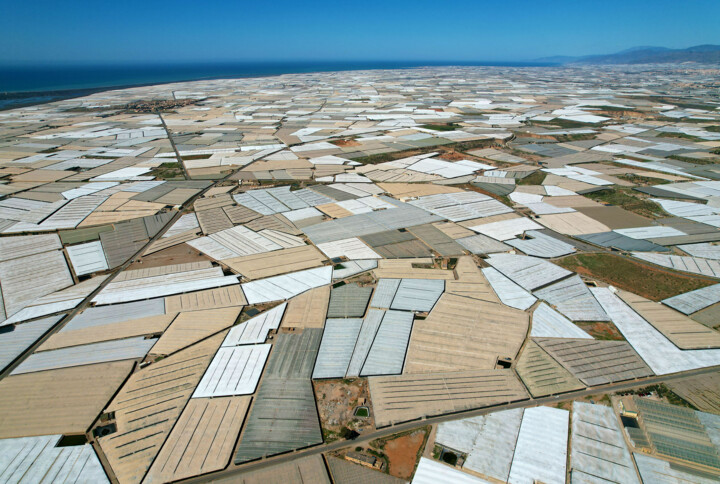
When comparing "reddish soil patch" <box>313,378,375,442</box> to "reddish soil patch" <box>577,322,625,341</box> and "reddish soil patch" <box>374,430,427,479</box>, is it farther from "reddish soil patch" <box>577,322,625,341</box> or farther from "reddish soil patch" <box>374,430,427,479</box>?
"reddish soil patch" <box>577,322,625,341</box>

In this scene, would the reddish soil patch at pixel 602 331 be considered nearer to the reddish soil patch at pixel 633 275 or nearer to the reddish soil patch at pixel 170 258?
the reddish soil patch at pixel 633 275

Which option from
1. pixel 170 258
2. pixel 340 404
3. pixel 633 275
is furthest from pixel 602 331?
pixel 170 258

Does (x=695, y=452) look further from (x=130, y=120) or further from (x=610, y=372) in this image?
(x=130, y=120)

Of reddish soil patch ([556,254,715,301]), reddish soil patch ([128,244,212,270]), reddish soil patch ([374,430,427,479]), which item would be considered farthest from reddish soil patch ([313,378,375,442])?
reddish soil patch ([556,254,715,301])

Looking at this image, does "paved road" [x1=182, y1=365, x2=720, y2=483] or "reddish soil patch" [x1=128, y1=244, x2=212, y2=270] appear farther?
"reddish soil patch" [x1=128, y1=244, x2=212, y2=270]

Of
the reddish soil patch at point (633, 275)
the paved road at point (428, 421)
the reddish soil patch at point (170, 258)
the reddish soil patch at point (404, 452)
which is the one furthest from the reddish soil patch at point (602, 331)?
the reddish soil patch at point (170, 258)

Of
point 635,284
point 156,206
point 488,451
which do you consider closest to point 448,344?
point 488,451

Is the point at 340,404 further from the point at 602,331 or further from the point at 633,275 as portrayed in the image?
the point at 633,275
